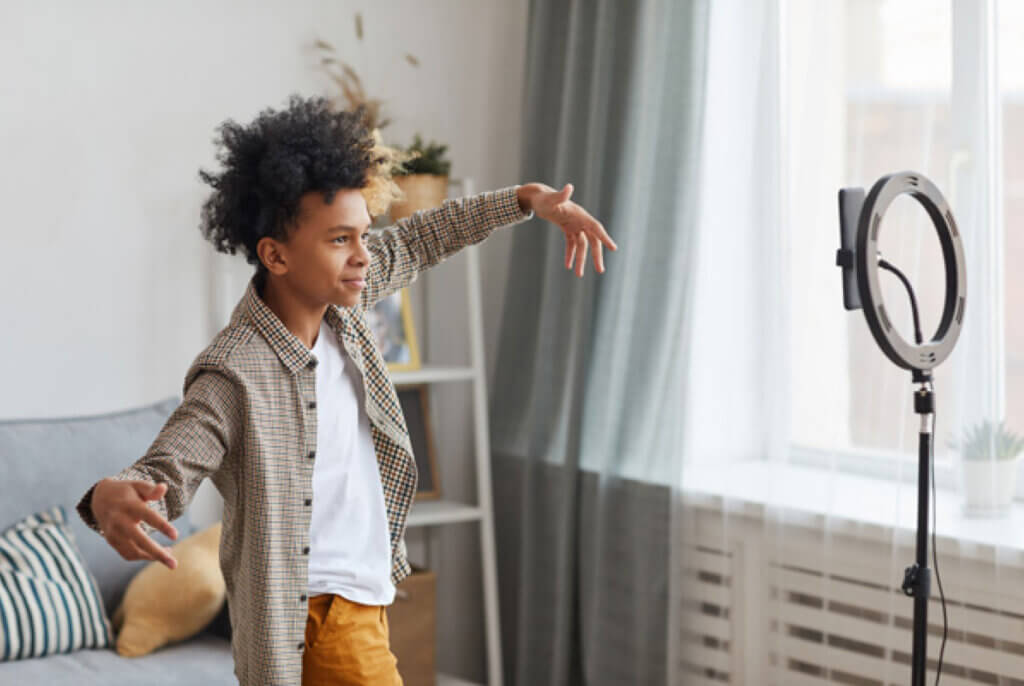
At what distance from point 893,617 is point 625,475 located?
0.69 meters

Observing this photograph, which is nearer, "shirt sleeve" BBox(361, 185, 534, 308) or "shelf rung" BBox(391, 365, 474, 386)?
"shirt sleeve" BBox(361, 185, 534, 308)

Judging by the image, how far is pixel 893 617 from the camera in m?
2.24

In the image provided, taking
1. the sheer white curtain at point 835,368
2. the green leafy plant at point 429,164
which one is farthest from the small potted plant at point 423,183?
the sheer white curtain at point 835,368

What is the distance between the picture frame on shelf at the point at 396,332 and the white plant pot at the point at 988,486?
1367 mm

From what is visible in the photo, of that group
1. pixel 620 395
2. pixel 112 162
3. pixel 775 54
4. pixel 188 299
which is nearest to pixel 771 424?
pixel 620 395

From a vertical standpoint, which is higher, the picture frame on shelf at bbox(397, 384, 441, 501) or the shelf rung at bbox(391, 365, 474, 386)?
the shelf rung at bbox(391, 365, 474, 386)

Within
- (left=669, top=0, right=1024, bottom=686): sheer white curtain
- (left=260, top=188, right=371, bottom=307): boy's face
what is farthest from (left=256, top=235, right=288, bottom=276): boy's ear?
(left=669, top=0, right=1024, bottom=686): sheer white curtain

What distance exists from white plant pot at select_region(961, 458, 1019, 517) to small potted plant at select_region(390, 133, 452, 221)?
1.36 m

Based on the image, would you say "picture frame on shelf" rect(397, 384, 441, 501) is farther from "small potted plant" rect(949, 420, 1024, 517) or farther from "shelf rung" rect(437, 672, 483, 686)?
"small potted plant" rect(949, 420, 1024, 517)

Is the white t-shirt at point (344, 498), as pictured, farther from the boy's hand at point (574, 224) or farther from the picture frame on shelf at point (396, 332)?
the picture frame on shelf at point (396, 332)

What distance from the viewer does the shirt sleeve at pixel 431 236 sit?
173 cm

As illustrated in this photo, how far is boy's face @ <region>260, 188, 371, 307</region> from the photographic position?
1.54 m

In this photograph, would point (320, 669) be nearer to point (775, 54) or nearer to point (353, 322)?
point (353, 322)

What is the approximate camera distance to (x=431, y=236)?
177 centimetres
